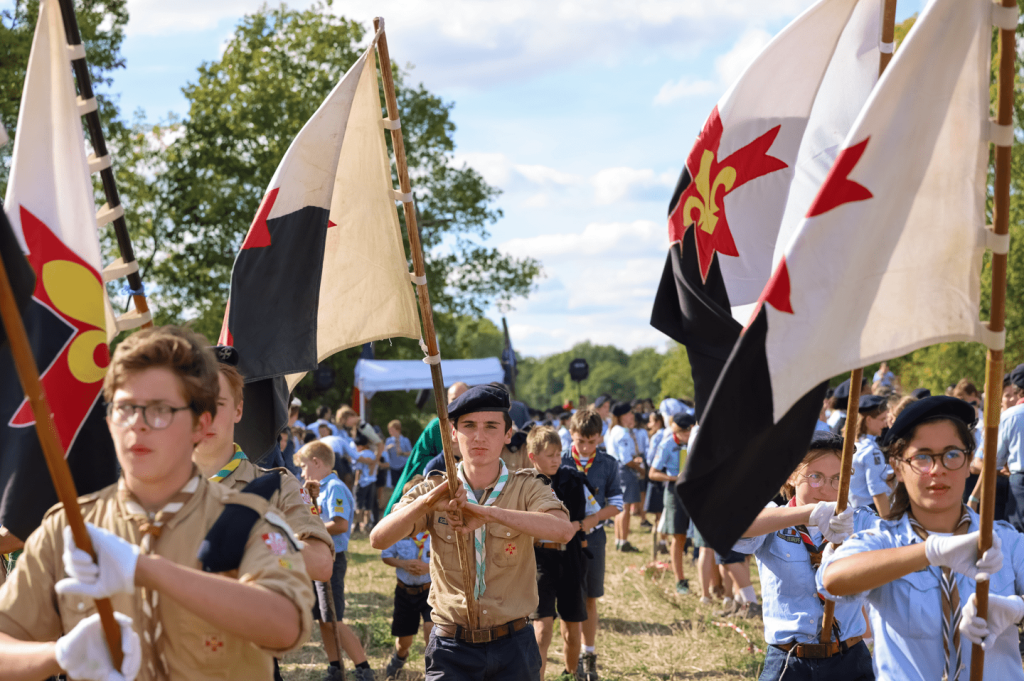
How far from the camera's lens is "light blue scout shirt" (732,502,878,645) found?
14.2ft

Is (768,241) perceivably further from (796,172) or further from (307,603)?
(307,603)

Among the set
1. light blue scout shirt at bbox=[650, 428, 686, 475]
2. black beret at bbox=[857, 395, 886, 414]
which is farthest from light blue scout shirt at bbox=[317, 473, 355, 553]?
light blue scout shirt at bbox=[650, 428, 686, 475]

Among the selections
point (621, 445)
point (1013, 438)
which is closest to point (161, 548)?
point (1013, 438)

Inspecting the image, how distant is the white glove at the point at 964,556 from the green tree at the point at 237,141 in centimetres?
2666

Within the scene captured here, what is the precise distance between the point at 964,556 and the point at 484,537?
235 centimetres

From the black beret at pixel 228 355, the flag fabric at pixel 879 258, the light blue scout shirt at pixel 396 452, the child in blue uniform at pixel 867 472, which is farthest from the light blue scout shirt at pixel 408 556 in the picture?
the light blue scout shirt at pixel 396 452

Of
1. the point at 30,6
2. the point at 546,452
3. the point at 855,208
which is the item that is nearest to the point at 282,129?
the point at 30,6

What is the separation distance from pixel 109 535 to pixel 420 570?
5277 mm

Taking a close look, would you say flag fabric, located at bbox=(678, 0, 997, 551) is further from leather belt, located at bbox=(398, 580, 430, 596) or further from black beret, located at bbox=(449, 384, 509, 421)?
leather belt, located at bbox=(398, 580, 430, 596)

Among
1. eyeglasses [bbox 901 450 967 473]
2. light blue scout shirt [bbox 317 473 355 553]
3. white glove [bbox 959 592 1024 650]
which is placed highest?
eyeglasses [bbox 901 450 967 473]

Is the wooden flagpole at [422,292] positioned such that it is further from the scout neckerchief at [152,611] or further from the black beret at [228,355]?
the scout neckerchief at [152,611]

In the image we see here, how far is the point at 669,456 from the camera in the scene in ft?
40.9

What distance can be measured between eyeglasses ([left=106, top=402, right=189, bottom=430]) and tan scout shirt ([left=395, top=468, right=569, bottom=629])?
229cm

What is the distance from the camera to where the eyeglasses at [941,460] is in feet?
10.5
